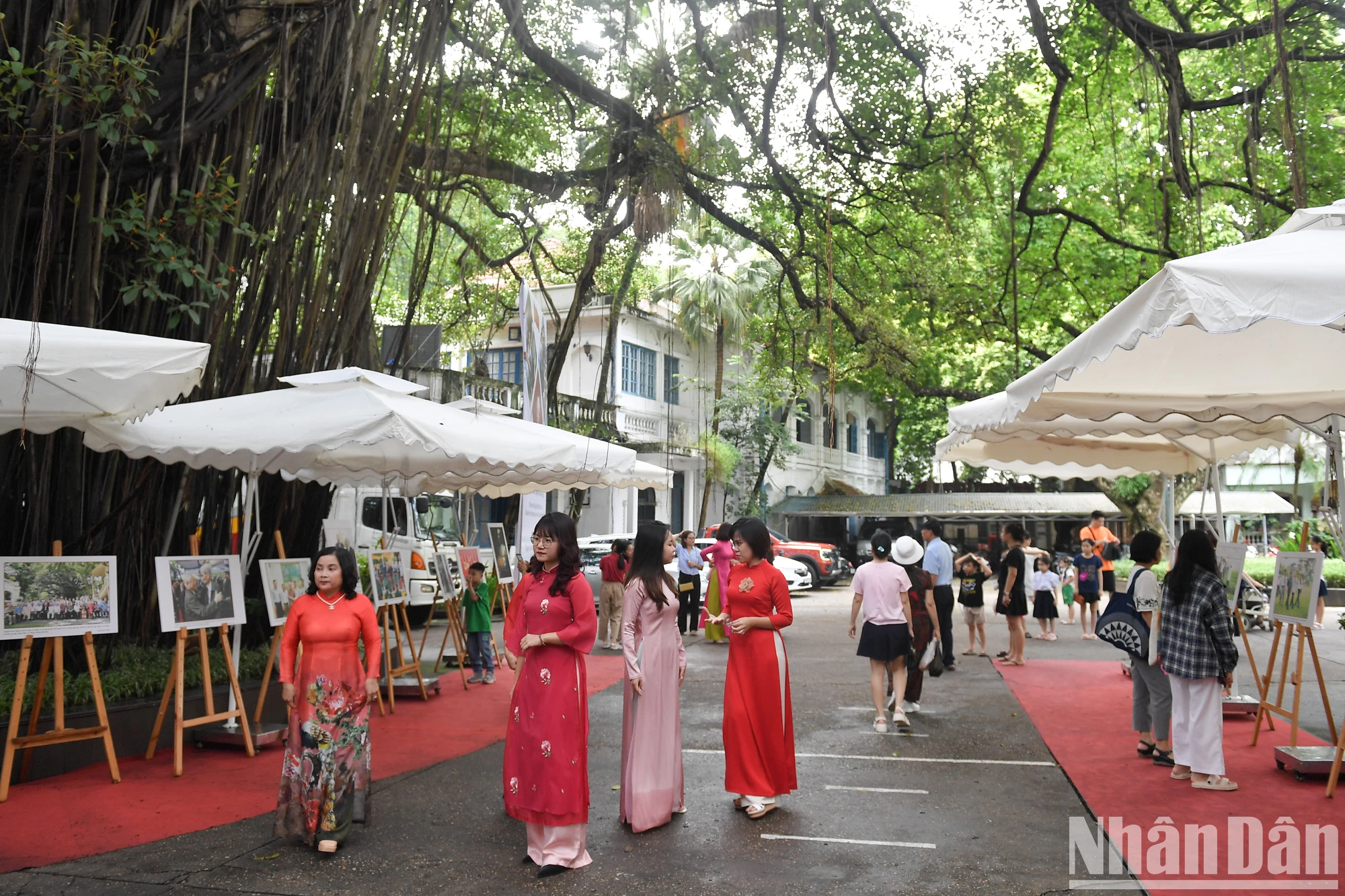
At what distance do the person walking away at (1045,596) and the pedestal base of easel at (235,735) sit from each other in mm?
8951

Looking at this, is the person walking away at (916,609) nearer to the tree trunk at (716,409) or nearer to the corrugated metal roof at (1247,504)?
the tree trunk at (716,409)

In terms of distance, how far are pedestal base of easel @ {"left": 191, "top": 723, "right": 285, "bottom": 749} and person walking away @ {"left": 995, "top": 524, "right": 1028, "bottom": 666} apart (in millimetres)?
7058

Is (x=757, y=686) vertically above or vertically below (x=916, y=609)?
below

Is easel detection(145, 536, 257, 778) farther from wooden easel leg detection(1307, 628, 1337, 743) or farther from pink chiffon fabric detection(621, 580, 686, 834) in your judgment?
wooden easel leg detection(1307, 628, 1337, 743)

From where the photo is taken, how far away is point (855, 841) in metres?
4.64

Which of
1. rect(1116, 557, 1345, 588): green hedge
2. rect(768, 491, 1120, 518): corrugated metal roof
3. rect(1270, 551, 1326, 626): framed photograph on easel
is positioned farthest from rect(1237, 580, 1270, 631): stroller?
rect(768, 491, 1120, 518): corrugated metal roof

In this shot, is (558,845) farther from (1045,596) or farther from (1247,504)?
(1247,504)

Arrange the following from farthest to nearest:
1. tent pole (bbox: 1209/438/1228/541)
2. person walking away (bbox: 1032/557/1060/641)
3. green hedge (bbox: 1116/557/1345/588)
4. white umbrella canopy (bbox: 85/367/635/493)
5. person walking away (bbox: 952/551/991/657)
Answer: green hedge (bbox: 1116/557/1345/588), person walking away (bbox: 1032/557/1060/641), person walking away (bbox: 952/551/991/657), tent pole (bbox: 1209/438/1228/541), white umbrella canopy (bbox: 85/367/635/493)

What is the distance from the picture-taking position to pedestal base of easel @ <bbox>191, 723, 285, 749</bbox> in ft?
20.7

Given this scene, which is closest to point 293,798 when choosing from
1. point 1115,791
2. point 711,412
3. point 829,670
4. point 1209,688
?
point 1115,791

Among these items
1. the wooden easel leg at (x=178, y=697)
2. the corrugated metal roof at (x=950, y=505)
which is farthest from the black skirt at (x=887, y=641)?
the corrugated metal roof at (x=950, y=505)

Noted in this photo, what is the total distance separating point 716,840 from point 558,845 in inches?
31.1

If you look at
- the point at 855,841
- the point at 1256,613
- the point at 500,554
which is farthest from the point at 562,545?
the point at 1256,613

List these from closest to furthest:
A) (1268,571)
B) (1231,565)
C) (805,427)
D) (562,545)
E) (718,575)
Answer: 1. (562,545)
2. (1231,565)
3. (718,575)
4. (1268,571)
5. (805,427)
